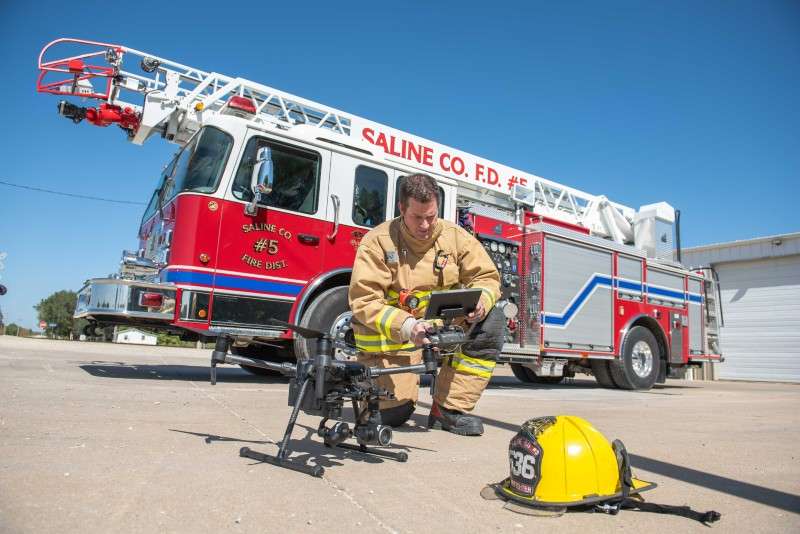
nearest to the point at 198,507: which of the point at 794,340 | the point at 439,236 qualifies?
the point at 439,236

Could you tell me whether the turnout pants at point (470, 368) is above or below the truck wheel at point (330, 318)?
below

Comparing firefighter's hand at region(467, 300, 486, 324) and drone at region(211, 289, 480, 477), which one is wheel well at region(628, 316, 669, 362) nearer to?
firefighter's hand at region(467, 300, 486, 324)

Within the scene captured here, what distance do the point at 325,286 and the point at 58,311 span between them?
79479mm

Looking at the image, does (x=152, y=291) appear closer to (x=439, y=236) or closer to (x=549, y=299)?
(x=439, y=236)

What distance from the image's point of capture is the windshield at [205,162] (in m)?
5.23

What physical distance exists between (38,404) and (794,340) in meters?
17.3

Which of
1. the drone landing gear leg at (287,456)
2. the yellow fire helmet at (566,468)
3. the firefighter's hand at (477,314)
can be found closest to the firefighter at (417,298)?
the firefighter's hand at (477,314)

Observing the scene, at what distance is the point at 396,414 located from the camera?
128 inches

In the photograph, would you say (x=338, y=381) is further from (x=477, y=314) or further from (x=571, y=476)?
(x=571, y=476)

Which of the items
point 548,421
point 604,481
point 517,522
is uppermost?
point 548,421

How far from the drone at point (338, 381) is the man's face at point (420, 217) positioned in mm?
535

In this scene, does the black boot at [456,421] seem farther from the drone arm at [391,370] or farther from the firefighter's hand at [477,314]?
the drone arm at [391,370]

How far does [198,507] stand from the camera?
1.73 meters

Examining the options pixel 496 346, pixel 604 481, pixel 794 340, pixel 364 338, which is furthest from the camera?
pixel 794 340
